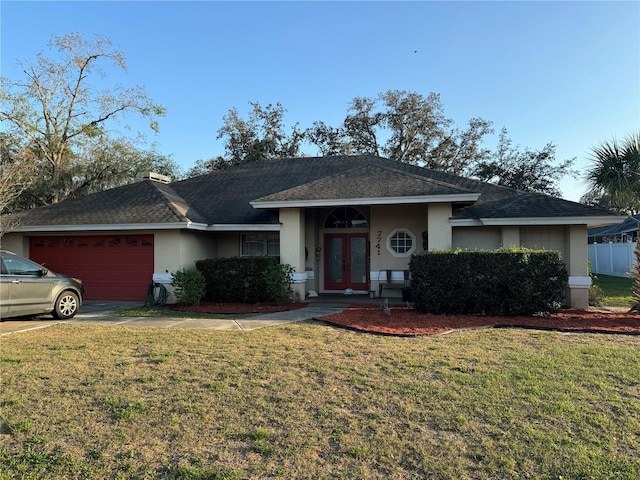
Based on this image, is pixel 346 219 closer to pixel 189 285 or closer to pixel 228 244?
pixel 228 244

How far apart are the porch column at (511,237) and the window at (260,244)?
7.44m

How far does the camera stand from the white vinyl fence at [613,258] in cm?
2503

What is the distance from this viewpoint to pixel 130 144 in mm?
26422

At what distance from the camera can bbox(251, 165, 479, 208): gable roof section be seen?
39.8 ft

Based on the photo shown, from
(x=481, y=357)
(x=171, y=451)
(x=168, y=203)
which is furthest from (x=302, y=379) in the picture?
(x=168, y=203)

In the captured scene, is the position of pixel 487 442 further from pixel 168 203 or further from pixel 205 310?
pixel 168 203

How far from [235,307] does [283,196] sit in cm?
360

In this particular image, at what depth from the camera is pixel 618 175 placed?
43.3 feet

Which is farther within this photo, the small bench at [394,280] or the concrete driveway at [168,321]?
the small bench at [394,280]

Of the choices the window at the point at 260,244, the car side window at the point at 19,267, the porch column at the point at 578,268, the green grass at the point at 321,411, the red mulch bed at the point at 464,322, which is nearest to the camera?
the green grass at the point at 321,411

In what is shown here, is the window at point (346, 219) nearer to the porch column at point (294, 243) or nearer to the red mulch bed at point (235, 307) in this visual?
the porch column at point (294, 243)

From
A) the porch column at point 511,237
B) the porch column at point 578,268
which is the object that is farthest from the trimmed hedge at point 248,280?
the porch column at point 578,268

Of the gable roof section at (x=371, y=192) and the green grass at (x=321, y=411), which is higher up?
the gable roof section at (x=371, y=192)

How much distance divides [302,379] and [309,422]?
124 centimetres
